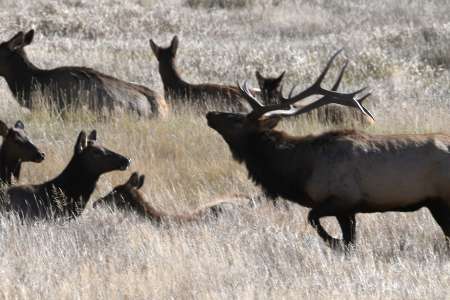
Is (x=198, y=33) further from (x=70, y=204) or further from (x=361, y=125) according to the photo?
(x=70, y=204)

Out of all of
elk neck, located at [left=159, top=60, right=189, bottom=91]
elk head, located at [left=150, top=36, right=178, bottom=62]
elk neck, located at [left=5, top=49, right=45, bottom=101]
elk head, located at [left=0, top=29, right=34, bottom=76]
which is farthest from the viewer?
elk head, located at [left=150, top=36, right=178, bottom=62]

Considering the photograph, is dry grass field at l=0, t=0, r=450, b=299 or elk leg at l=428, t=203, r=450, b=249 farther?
elk leg at l=428, t=203, r=450, b=249

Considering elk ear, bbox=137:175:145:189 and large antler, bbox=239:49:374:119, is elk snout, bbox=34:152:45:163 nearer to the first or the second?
elk ear, bbox=137:175:145:189

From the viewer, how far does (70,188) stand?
11.2 meters

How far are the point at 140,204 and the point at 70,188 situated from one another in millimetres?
710

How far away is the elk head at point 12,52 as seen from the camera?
1678cm

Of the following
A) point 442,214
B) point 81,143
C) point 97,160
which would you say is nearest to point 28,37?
point 81,143

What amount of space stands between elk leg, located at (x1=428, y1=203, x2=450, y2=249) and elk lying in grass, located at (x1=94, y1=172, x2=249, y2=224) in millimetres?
2254

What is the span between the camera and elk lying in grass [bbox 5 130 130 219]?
35.5ft

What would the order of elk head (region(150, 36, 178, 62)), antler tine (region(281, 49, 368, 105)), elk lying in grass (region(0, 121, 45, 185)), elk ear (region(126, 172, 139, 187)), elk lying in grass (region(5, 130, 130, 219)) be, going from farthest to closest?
1. elk head (region(150, 36, 178, 62))
2. elk lying in grass (region(0, 121, 45, 185))
3. elk ear (region(126, 172, 139, 187))
4. elk lying in grass (region(5, 130, 130, 219))
5. antler tine (region(281, 49, 368, 105))

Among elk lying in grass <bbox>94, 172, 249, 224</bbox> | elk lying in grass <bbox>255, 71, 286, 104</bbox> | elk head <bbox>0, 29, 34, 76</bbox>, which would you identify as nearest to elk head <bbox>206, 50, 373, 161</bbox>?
elk lying in grass <bbox>94, 172, 249, 224</bbox>

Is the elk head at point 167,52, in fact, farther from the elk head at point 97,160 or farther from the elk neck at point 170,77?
the elk head at point 97,160

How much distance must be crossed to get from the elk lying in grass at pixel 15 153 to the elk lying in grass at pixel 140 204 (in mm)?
1035

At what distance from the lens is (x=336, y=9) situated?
3575 centimetres
